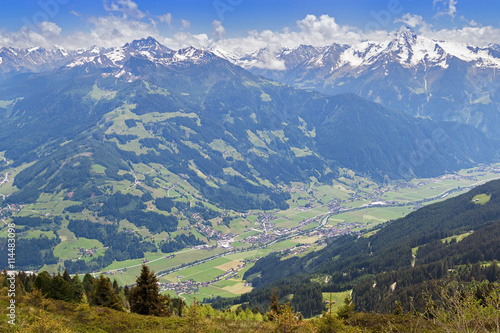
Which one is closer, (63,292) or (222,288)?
(63,292)

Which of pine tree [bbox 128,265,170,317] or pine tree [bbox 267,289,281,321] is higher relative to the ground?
pine tree [bbox 128,265,170,317]

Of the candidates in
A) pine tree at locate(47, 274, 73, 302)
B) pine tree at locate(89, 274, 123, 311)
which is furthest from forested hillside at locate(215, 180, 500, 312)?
pine tree at locate(47, 274, 73, 302)

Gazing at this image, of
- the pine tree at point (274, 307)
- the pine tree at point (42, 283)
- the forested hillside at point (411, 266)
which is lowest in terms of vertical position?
the forested hillside at point (411, 266)

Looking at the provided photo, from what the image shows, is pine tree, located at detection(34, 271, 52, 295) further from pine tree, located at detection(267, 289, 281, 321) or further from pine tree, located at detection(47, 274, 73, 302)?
pine tree, located at detection(267, 289, 281, 321)

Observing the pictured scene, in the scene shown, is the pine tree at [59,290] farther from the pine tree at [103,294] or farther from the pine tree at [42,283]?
the pine tree at [103,294]

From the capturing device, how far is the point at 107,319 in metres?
34.0

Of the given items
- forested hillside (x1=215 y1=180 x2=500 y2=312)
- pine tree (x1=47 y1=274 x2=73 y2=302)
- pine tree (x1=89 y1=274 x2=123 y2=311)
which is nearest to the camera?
pine tree (x1=89 y1=274 x2=123 y2=311)

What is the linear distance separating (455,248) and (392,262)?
2400cm

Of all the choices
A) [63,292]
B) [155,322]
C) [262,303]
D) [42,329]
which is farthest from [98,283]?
[262,303]

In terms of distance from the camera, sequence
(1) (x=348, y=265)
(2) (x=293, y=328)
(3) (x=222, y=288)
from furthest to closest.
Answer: (3) (x=222, y=288), (1) (x=348, y=265), (2) (x=293, y=328)

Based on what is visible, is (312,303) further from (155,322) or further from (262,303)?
(155,322)

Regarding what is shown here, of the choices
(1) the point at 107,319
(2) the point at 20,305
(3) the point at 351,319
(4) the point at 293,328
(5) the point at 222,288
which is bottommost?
(5) the point at 222,288

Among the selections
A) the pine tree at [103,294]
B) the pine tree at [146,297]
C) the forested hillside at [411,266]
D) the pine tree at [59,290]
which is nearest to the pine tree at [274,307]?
the pine tree at [146,297]

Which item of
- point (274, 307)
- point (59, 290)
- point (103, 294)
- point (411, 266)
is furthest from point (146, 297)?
point (411, 266)
